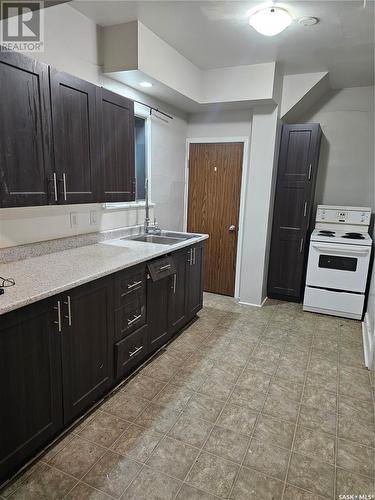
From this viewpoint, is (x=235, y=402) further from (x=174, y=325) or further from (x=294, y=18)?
(x=294, y=18)

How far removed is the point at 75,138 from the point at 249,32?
5.43 ft

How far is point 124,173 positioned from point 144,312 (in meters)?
1.13

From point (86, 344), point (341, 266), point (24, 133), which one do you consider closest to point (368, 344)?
point (341, 266)

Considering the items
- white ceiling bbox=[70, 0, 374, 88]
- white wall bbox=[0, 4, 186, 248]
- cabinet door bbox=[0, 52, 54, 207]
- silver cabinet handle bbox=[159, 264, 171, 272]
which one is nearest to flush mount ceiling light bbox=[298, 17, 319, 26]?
white ceiling bbox=[70, 0, 374, 88]

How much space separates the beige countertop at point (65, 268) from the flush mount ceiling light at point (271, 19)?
173 cm

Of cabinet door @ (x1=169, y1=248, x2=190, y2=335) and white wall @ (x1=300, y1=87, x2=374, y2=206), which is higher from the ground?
white wall @ (x1=300, y1=87, x2=374, y2=206)

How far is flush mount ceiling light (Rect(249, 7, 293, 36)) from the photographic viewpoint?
2076 millimetres

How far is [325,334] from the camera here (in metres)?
3.28

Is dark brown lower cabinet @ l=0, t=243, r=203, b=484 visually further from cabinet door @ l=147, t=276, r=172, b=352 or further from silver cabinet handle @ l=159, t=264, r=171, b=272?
silver cabinet handle @ l=159, t=264, r=171, b=272

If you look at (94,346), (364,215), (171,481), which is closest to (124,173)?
(94,346)

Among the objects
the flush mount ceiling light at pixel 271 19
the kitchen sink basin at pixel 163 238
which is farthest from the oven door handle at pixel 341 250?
the flush mount ceiling light at pixel 271 19

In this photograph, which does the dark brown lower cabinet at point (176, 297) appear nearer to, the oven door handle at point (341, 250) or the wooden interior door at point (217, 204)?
the wooden interior door at point (217, 204)

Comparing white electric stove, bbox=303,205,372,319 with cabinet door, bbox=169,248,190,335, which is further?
white electric stove, bbox=303,205,372,319

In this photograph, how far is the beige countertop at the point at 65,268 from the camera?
1494mm
